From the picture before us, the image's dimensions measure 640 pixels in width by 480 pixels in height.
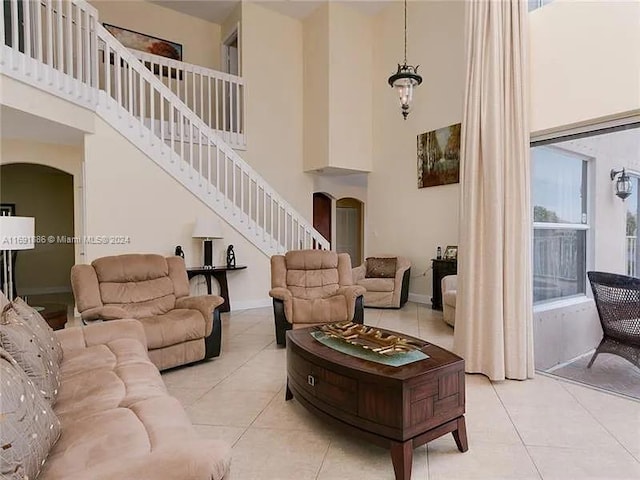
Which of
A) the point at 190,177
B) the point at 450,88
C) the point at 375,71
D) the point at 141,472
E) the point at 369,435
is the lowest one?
the point at 369,435

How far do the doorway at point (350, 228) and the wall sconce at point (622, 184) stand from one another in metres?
6.36

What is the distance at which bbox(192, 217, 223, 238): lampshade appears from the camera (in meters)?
5.16

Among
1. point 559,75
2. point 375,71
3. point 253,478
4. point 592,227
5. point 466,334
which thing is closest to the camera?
point 253,478

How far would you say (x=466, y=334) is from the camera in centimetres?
315

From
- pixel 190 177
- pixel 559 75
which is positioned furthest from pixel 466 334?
pixel 190 177

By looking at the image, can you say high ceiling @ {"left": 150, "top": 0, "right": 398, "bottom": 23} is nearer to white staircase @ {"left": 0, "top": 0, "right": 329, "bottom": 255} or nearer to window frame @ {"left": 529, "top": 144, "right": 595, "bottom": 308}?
white staircase @ {"left": 0, "top": 0, "right": 329, "bottom": 255}

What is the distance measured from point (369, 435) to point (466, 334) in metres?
1.59

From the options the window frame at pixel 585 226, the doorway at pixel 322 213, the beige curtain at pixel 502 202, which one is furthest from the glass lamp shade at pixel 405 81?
the doorway at pixel 322 213

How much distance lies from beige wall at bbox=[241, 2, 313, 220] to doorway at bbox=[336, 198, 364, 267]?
7.02 feet

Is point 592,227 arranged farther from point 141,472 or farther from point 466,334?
point 141,472

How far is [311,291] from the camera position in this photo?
4.31 metres

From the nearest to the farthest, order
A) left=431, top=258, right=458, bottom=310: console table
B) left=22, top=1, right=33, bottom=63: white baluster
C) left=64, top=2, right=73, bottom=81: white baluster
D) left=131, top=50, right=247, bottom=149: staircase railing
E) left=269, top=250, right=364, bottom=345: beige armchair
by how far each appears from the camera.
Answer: left=22, top=1, right=33, bottom=63: white baluster
left=269, top=250, right=364, bottom=345: beige armchair
left=64, top=2, right=73, bottom=81: white baluster
left=431, top=258, right=458, bottom=310: console table
left=131, top=50, right=247, bottom=149: staircase railing

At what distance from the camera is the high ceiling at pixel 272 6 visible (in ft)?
22.2

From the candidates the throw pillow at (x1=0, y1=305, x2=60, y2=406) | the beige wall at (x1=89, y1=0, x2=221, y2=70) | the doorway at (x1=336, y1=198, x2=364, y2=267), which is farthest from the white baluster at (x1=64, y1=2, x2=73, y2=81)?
the doorway at (x1=336, y1=198, x2=364, y2=267)
